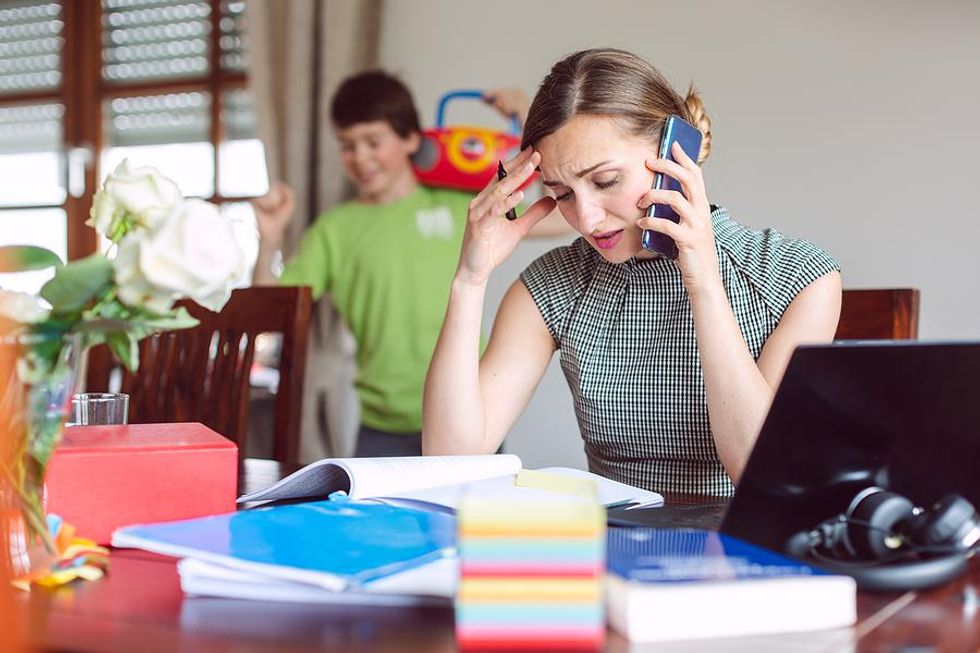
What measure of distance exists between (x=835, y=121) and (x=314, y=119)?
152cm

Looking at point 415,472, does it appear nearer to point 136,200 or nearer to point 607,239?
point 136,200

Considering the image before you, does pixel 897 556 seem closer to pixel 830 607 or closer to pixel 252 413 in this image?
pixel 830 607

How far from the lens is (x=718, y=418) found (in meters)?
1.30

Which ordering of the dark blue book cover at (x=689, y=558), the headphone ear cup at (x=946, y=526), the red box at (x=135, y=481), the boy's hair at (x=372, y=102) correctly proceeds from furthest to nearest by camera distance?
the boy's hair at (x=372, y=102)
the red box at (x=135, y=481)
the headphone ear cup at (x=946, y=526)
the dark blue book cover at (x=689, y=558)

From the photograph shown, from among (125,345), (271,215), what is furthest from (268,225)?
(125,345)

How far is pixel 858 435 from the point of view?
82cm

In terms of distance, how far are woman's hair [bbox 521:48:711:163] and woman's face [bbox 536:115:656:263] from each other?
0.04ft

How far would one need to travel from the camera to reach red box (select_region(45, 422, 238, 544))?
2.99 ft

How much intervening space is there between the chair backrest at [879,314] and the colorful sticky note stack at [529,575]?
40.6 inches

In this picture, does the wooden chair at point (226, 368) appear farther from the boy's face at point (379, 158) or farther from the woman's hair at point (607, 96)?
the boy's face at point (379, 158)

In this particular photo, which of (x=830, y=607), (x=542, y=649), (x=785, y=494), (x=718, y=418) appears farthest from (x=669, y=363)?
(x=542, y=649)

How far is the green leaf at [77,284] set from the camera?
0.76 meters

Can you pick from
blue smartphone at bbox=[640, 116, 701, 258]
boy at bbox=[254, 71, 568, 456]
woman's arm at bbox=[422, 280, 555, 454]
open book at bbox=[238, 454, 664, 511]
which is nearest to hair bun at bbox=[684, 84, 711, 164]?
blue smartphone at bbox=[640, 116, 701, 258]

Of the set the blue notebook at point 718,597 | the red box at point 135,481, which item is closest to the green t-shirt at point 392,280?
the red box at point 135,481
